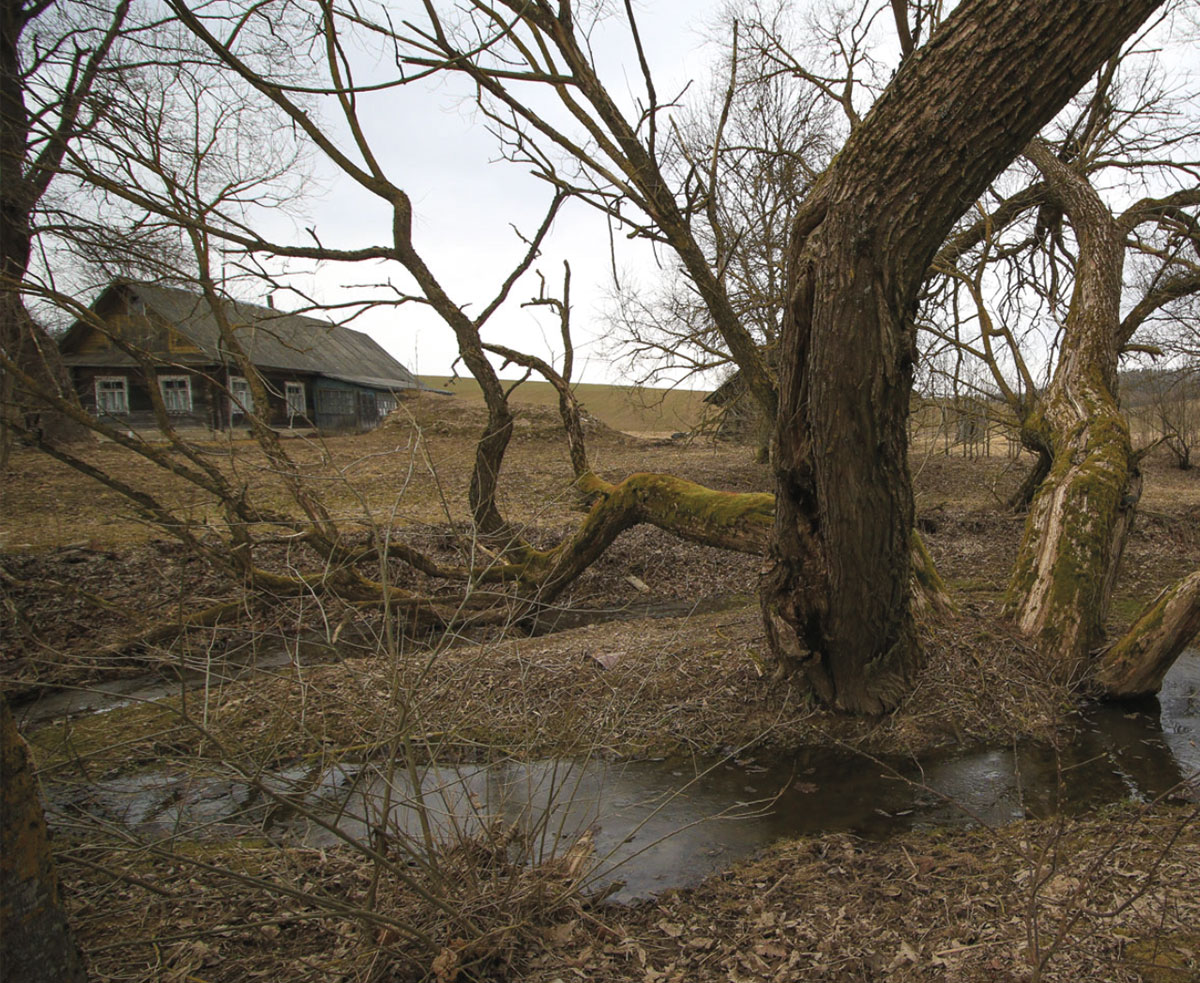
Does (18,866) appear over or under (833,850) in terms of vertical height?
over

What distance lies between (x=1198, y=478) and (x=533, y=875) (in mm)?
20192

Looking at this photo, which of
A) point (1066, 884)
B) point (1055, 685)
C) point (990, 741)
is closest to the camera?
point (1066, 884)

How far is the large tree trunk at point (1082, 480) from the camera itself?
5441 mm

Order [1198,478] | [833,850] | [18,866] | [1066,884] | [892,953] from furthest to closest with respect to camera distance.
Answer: [1198,478] → [833,850] → [1066,884] → [892,953] → [18,866]

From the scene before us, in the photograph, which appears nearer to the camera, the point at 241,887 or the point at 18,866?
the point at 18,866

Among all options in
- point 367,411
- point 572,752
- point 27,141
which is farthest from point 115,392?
point 572,752

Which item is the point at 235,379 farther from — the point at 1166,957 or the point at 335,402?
the point at 1166,957

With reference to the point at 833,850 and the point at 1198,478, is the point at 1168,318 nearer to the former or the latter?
the point at 1198,478

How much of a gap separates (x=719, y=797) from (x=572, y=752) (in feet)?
3.02

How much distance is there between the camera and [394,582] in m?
8.55

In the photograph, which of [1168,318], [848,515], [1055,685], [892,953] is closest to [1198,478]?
[1168,318]

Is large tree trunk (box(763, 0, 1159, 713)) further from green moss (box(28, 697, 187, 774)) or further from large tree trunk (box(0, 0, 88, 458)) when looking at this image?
large tree trunk (box(0, 0, 88, 458))

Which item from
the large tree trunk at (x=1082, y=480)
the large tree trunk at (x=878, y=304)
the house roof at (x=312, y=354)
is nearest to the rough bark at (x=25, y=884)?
the large tree trunk at (x=878, y=304)

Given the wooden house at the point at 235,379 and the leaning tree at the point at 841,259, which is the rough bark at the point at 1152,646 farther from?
the wooden house at the point at 235,379
